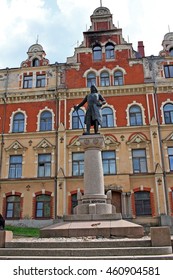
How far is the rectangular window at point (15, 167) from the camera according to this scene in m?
24.1

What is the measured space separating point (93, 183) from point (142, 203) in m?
12.5

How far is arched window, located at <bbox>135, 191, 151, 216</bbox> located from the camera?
2200 centimetres

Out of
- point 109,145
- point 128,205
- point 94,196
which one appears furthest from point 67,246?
point 109,145

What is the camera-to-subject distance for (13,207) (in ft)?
76.3

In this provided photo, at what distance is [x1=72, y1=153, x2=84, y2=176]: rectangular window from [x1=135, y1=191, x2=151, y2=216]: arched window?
16.6 ft

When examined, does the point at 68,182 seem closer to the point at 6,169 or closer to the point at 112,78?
the point at 6,169

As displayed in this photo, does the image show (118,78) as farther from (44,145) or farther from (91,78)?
(44,145)

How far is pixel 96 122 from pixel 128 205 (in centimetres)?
1147

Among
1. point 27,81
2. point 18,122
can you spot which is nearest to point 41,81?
point 27,81

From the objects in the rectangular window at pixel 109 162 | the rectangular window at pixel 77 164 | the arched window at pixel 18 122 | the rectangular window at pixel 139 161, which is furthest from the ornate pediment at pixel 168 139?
the arched window at pixel 18 122

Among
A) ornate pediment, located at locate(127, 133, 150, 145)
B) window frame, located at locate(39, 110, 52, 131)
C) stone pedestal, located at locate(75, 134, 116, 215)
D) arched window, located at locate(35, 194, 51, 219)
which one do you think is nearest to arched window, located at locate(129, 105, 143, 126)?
ornate pediment, located at locate(127, 133, 150, 145)

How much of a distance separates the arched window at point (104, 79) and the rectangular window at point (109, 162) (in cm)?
670

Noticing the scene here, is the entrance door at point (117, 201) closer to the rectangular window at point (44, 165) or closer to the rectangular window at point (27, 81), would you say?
the rectangular window at point (44, 165)

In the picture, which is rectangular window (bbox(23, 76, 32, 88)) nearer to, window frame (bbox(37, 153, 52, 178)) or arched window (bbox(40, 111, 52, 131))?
arched window (bbox(40, 111, 52, 131))
